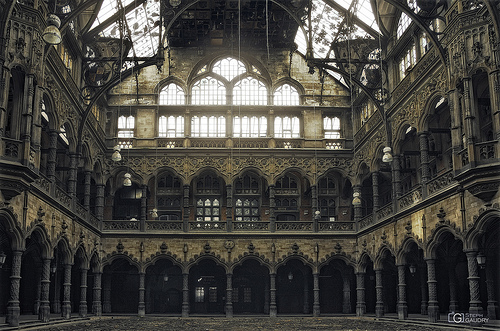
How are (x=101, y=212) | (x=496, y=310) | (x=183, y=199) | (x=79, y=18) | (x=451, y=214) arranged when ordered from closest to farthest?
(x=451, y=214), (x=496, y=310), (x=79, y=18), (x=101, y=212), (x=183, y=199)

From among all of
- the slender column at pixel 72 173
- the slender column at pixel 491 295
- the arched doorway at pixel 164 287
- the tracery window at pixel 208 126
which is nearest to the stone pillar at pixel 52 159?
the slender column at pixel 72 173

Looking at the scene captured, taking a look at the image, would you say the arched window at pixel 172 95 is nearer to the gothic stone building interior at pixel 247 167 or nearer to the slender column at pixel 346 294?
the gothic stone building interior at pixel 247 167

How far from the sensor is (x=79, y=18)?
1372 inches

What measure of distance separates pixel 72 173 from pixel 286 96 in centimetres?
1813

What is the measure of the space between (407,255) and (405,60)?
1105cm

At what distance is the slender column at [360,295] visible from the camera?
36969mm

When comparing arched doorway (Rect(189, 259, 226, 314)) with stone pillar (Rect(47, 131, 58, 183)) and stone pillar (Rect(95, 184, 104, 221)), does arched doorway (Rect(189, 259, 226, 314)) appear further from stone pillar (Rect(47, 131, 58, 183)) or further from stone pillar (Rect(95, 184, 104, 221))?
stone pillar (Rect(47, 131, 58, 183))

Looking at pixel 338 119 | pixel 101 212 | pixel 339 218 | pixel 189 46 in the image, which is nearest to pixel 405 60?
pixel 338 119

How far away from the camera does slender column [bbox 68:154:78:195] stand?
3138cm

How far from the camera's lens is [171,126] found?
1666 inches

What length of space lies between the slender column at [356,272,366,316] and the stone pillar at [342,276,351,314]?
2037mm

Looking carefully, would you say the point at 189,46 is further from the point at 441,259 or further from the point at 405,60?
the point at 441,259

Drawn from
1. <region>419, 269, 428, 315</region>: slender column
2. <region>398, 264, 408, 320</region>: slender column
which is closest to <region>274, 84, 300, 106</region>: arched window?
<region>419, 269, 428, 315</region>: slender column

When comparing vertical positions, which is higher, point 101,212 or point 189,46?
point 189,46
